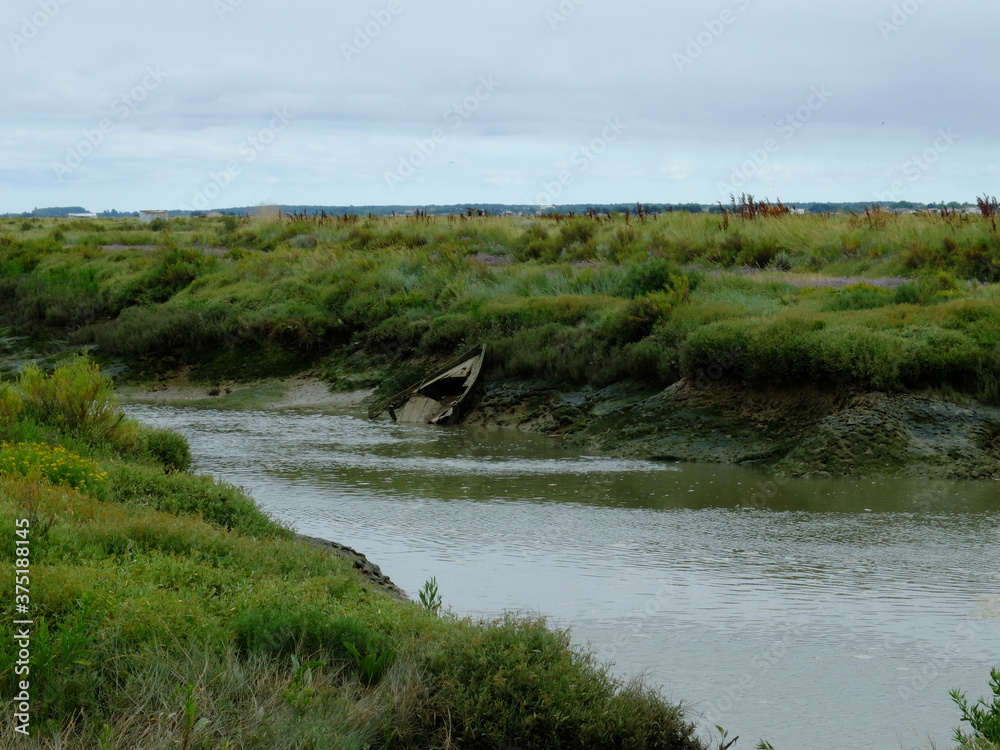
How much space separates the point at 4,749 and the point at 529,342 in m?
13.1

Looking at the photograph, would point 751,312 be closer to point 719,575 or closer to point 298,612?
point 719,575

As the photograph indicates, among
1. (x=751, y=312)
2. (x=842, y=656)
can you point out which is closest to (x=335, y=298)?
(x=751, y=312)

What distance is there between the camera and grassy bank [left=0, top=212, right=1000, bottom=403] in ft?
44.9

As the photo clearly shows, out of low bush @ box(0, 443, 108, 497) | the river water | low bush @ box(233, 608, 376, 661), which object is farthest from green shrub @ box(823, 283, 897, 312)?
low bush @ box(233, 608, 376, 661)

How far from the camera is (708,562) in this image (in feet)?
29.0

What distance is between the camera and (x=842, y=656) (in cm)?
655

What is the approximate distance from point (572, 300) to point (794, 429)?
232 inches

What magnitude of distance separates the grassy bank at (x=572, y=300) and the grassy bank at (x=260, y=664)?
8.47 metres

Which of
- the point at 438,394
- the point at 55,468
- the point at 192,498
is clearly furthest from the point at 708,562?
the point at 438,394

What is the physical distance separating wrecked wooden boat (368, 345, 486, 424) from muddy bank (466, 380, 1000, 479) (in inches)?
73.3

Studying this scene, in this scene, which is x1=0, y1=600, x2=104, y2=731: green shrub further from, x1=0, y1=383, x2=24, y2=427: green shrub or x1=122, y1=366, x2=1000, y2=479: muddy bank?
x1=122, y1=366, x2=1000, y2=479: muddy bank

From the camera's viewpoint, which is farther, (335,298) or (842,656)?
(335,298)

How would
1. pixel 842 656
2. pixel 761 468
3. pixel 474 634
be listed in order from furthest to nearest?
pixel 761 468 < pixel 842 656 < pixel 474 634

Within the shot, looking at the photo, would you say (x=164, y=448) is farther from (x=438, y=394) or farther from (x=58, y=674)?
(x=438, y=394)
